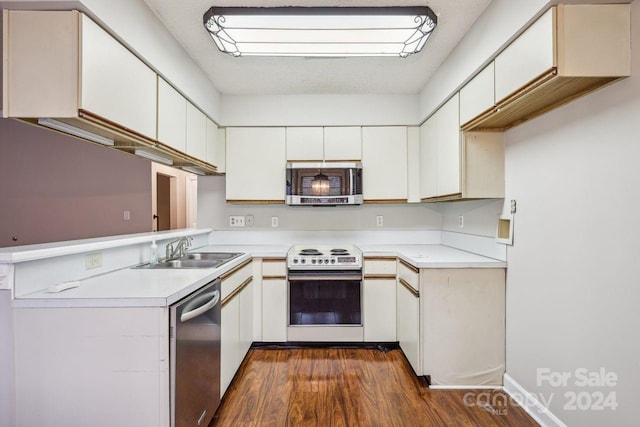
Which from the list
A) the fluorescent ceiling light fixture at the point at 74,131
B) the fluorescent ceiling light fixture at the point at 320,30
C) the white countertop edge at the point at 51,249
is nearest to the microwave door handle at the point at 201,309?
the white countertop edge at the point at 51,249

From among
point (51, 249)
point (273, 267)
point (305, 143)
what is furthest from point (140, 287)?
point (305, 143)

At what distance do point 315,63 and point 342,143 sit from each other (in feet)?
2.78

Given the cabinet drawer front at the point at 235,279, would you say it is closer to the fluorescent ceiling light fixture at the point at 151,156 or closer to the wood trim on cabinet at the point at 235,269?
the wood trim on cabinet at the point at 235,269

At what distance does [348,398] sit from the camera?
200cm

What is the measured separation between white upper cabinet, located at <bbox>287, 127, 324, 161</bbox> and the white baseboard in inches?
92.1

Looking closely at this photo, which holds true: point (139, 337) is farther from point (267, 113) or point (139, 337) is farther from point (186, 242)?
point (267, 113)

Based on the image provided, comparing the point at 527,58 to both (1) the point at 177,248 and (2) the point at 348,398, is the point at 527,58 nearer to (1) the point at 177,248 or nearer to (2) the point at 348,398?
(2) the point at 348,398

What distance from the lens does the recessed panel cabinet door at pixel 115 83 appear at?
1304 mm

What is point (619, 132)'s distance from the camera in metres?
1.28

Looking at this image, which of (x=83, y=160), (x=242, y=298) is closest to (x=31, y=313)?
(x=242, y=298)

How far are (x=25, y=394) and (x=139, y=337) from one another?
1.64 ft

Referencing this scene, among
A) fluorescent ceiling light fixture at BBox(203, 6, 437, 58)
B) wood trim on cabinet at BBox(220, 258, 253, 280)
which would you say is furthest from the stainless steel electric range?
fluorescent ceiling light fixture at BBox(203, 6, 437, 58)

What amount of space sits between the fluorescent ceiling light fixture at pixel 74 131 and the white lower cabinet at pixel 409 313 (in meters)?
2.13

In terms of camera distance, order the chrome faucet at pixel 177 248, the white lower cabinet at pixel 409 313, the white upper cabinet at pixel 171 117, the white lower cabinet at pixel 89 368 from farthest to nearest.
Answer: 1. the chrome faucet at pixel 177 248
2. the white lower cabinet at pixel 409 313
3. the white upper cabinet at pixel 171 117
4. the white lower cabinet at pixel 89 368
